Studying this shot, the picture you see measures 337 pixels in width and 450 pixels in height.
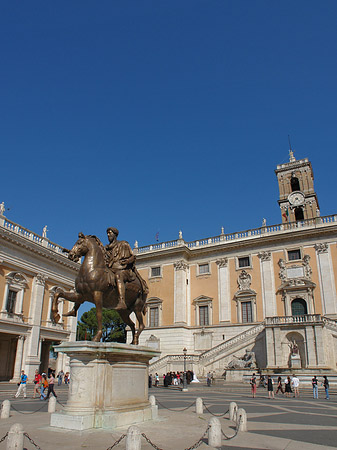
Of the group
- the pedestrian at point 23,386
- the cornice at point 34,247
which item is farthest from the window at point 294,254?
the pedestrian at point 23,386

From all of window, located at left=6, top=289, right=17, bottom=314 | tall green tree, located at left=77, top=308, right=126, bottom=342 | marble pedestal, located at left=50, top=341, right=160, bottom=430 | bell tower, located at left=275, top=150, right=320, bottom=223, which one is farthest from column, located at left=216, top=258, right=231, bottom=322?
marble pedestal, located at left=50, top=341, right=160, bottom=430

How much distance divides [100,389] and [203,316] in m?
31.6

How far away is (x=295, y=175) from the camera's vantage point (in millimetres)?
50562

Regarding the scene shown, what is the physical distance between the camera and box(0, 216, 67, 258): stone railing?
31.0 m

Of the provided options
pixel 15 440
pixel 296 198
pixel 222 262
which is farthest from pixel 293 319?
pixel 15 440

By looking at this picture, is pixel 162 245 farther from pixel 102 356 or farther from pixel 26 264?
pixel 102 356

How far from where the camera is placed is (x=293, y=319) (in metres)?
29.4

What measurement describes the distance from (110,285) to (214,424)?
3796 millimetres

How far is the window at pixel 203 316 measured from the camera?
124ft

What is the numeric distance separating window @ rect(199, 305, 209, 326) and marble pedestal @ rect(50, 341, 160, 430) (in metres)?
30.2

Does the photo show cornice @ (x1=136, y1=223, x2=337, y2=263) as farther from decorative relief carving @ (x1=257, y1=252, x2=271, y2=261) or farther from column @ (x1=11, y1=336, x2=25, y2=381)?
→ column @ (x1=11, y1=336, x2=25, y2=381)

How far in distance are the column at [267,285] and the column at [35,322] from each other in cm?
2076

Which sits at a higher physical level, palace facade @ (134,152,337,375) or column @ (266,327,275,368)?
palace facade @ (134,152,337,375)

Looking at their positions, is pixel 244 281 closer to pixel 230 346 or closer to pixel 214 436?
pixel 230 346
